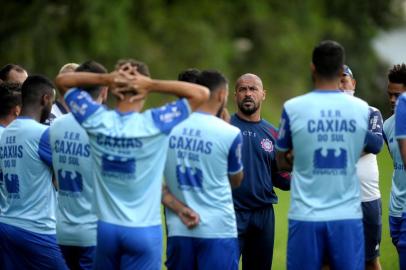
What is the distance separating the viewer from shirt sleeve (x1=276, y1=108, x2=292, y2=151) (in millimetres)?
8570

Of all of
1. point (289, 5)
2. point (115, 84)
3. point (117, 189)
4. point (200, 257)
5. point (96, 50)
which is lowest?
point (200, 257)

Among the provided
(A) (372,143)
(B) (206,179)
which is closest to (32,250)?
(B) (206,179)

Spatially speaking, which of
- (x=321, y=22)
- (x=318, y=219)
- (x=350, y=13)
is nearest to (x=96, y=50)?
(x=321, y=22)

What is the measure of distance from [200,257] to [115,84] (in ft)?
5.69

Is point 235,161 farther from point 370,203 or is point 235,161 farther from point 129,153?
point 370,203

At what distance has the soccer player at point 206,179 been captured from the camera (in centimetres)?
873

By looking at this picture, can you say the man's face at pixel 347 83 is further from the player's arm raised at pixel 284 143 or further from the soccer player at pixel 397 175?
the player's arm raised at pixel 284 143

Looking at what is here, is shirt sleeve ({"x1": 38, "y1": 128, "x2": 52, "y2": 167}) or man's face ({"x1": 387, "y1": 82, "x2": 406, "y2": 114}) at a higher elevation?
man's face ({"x1": 387, "y1": 82, "x2": 406, "y2": 114})

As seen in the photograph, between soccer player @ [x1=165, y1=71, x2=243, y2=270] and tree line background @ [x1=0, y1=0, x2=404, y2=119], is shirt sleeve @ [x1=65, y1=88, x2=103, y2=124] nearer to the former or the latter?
soccer player @ [x1=165, y1=71, x2=243, y2=270]

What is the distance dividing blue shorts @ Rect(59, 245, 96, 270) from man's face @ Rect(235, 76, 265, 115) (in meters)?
2.42

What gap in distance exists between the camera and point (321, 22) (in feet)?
152

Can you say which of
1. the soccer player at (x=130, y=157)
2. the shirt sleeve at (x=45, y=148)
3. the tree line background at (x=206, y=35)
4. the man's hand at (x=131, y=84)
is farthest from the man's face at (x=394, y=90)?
the tree line background at (x=206, y=35)

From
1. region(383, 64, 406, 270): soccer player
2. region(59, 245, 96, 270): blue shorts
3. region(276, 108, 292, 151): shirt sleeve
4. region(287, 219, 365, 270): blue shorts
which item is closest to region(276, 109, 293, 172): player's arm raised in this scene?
region(276, 108, 292, 151): shirt sleeve

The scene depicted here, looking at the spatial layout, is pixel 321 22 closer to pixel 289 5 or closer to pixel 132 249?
pixel 289 5
